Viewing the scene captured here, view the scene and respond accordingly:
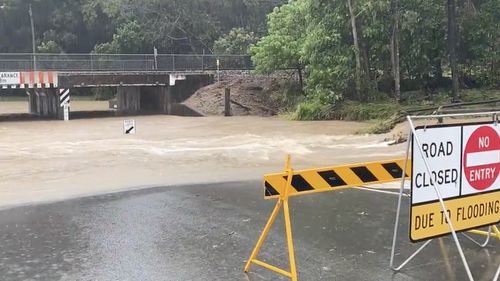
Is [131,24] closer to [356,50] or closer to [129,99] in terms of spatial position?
[129,99]

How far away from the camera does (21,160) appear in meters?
16.1

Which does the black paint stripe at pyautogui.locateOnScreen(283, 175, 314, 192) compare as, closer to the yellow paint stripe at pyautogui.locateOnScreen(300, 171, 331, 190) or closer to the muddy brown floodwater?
the yellow paint stripe at pyautogui.locateOnScreen(300, 171, 331, 190)

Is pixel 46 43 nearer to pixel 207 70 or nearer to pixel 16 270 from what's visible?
pixel 207 70

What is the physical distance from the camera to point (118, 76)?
35812mm

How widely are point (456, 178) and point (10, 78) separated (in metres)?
30.8

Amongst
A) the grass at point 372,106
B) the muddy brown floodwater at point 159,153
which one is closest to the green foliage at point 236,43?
the grass at point 372,106

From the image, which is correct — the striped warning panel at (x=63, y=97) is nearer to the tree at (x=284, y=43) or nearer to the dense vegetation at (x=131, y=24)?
the tree at (x=284, y=43)

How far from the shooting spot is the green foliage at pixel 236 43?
49344 millimetres

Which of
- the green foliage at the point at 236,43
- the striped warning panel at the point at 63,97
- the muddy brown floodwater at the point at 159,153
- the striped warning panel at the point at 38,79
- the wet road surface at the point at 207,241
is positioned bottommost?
the wet road surface at the point at 207,241

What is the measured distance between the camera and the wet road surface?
5836 mm

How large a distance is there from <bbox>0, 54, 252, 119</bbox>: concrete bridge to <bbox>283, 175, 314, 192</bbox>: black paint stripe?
29.9m

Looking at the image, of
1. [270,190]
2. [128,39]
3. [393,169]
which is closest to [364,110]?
[393,169]

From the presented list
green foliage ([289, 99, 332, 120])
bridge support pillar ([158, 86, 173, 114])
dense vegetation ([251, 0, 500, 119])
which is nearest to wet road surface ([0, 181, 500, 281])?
green foliage ([289, 99, 332, 120])

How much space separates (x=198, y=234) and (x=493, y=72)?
25.5 metres
